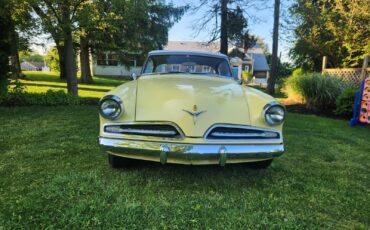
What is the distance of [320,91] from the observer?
870 centimetres

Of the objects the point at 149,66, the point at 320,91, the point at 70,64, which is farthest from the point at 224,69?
the point at 70,64

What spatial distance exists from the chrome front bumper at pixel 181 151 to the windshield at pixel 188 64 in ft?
6.45

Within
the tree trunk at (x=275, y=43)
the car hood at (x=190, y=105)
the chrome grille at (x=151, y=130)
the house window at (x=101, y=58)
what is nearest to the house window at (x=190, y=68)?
the car hood at (x=190, y=105)

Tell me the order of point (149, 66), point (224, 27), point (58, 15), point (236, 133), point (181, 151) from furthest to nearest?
point (224, 27), point (58, 15), point (149, 66), point (236, 133), point (181, 151)

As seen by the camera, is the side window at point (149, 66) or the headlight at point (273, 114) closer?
the headlight at point (273, 114)

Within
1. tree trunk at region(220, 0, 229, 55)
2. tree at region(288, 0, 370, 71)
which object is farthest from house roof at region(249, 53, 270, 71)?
tree trunk at region(220, 0, 229, 55)

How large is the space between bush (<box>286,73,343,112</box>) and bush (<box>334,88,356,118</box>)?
84cm

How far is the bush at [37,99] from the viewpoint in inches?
296

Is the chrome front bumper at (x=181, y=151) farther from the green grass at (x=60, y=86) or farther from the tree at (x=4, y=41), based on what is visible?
the green grass at (x=60, y=86)

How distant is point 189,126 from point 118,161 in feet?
3.53

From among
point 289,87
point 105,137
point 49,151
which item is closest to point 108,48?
point 289,87

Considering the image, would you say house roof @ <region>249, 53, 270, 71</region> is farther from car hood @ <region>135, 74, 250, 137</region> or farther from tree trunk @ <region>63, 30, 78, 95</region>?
car hood @ <region>135, 74, 250, 137</region>

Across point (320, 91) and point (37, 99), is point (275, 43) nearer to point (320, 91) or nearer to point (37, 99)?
point (320, 91)

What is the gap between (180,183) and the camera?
2924 mm
